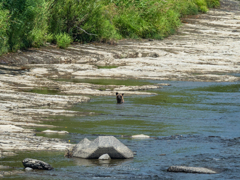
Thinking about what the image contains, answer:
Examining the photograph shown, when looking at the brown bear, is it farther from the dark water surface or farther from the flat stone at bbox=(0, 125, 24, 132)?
the flat stone at bbox=(0, 125, 24, 132)

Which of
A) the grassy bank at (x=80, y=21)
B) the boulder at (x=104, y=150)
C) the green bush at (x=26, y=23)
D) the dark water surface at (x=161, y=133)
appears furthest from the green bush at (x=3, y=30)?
the boulder at (x=104, y=150)

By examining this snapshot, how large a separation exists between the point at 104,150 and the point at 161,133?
6.25 feet

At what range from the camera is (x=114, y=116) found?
9.00 meters

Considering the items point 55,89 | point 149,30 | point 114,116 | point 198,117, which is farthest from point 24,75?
point 149,30

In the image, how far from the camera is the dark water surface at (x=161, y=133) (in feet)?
17.4

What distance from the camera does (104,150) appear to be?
5793 millimetres

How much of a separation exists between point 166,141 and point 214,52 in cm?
1516

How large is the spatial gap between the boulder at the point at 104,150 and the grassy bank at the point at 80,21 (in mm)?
9794

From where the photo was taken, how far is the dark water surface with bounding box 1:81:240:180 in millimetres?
5312

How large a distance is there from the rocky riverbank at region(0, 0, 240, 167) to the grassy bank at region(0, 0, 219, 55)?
55 centimetres

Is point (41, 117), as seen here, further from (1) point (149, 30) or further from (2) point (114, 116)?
(1) point (149, 30)

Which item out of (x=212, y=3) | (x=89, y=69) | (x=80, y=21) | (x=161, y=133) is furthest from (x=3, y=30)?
(x=212, y=3)

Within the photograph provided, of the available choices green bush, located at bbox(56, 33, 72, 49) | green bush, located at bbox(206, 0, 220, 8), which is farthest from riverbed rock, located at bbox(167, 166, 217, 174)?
green bush, located at bbox(206, 0, 220, 8)

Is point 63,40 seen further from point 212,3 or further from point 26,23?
point 212,3
